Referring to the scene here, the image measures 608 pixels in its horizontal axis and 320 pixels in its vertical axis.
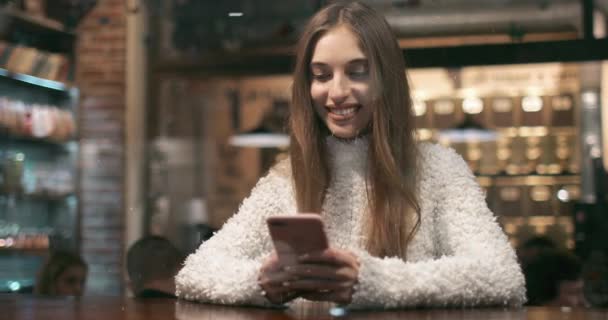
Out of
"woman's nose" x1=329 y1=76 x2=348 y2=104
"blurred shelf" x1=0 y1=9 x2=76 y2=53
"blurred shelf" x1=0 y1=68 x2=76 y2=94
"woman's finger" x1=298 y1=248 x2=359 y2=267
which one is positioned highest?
"blurred shelf" x1=0 y1=9 x2=76 y2=53

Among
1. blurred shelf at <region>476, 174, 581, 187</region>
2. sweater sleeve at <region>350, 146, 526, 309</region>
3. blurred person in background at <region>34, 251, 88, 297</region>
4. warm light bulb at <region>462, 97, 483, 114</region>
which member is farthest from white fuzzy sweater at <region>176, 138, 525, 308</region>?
warm light bulb at <region>462, 97, 483, 114</region>

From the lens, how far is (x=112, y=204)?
6.17 meters

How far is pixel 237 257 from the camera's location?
67.0 inches

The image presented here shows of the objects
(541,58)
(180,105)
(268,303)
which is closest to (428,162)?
(268,303)

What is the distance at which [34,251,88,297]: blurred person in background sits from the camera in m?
4.34

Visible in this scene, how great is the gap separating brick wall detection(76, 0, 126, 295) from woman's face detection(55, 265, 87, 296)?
4.77ft

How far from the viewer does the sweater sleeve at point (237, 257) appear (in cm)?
155

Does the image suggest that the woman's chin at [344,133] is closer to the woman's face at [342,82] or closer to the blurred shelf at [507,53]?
the woman's face at [342,82]

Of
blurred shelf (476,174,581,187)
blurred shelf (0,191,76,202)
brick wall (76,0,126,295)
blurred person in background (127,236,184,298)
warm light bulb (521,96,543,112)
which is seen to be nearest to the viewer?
blurred person in background (127,236,184,298)

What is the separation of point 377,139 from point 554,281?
2877mm

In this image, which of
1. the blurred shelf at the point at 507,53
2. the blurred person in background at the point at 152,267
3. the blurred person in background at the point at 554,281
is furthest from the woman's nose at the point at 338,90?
the blurred shelf at the point at 507,53

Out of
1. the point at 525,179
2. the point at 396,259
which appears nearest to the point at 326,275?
the point at 396,259

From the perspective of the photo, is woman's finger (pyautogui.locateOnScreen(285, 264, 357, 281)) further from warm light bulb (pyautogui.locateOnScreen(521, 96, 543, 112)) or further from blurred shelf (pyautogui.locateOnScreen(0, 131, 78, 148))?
warm light bulb (pyautogui.locateOnScreen(521, 96, 543, 112))

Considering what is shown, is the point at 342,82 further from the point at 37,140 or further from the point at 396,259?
the point at 37,140
